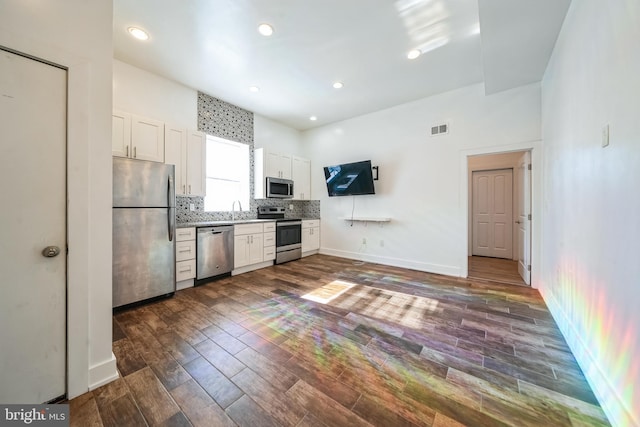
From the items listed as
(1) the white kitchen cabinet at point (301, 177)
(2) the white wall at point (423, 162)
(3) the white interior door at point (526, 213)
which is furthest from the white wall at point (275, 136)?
(3) the white interior door at point (526, 213)

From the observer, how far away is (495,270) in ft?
13.8

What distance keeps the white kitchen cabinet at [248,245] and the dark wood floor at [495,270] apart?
365 cm

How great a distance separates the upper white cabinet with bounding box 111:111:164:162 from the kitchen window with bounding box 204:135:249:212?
96cm

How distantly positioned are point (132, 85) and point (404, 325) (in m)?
4.63

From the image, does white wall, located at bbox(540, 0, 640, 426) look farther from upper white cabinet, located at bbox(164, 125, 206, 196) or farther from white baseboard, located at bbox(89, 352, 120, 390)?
upper white cabinet, located at bbox(164, 125, 206, 196)

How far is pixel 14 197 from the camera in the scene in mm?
1217

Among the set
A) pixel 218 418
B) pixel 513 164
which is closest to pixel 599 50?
pixel 218 418

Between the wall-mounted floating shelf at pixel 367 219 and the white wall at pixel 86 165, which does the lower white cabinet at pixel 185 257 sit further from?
the wall-mounted floating shelf at pixel 367 219

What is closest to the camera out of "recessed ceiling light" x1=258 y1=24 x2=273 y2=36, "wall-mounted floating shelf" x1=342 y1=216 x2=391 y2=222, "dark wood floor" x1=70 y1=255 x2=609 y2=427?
"dark wood floor" x1=70 y1=255 x2=609 y2=427

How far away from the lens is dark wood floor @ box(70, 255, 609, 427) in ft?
4.20

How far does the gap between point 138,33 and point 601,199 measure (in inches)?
176

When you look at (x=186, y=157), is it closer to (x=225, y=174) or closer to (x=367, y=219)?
(x=225, y=174)

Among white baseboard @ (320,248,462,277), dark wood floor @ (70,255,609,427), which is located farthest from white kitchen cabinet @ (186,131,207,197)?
white baseboard @ (320,248,462,277)

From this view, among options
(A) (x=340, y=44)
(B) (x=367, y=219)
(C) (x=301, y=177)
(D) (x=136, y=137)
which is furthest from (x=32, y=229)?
(C) (x=301, y=177)
